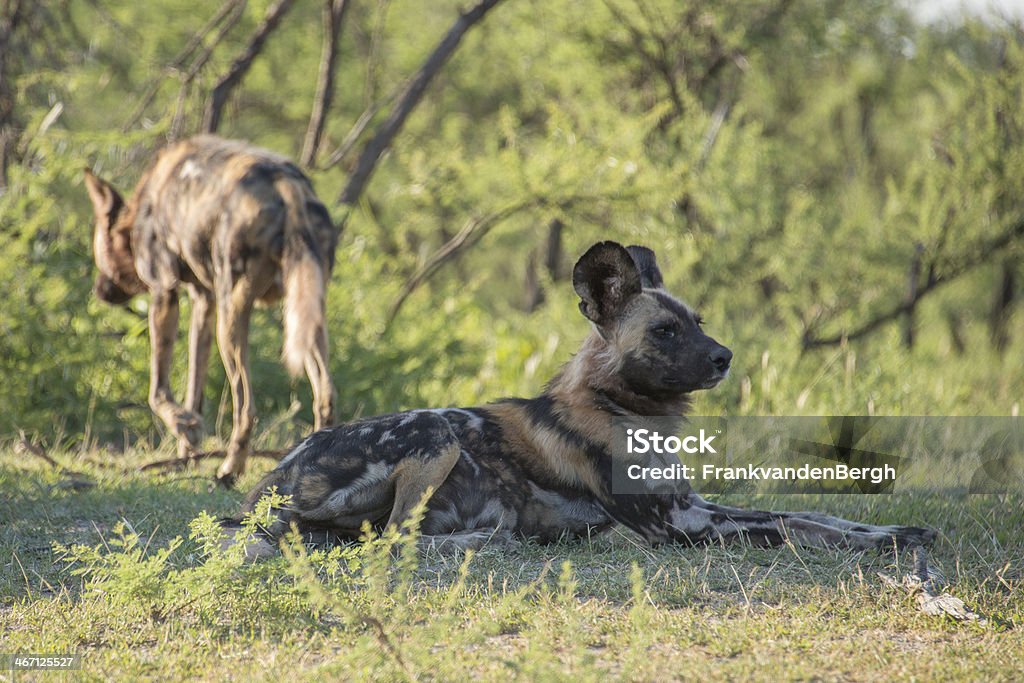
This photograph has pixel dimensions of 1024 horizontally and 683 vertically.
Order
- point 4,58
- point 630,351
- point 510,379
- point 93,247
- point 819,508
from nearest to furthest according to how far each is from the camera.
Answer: point 630,351, point 819,508, point 93,247, point 4,58, point 510,379

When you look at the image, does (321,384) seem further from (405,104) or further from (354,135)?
(354,135)

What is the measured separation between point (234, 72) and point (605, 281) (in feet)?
17.3

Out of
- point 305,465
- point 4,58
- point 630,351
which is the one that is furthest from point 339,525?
point 4,58

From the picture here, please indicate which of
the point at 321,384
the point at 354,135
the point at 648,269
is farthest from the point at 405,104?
the point at 648,269

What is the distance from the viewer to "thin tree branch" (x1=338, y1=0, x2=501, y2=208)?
8883 mm

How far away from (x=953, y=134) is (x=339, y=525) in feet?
34.9

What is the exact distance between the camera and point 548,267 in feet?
51.5

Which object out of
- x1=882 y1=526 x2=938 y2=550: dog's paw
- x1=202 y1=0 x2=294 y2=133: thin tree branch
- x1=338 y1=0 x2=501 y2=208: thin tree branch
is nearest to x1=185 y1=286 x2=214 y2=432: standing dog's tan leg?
x1=338 y1=0 x2=501 y2=208: thin tree branch

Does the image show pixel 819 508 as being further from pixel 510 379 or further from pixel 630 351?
pixel 510 379

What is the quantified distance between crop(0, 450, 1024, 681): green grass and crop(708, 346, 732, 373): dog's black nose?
74 cm

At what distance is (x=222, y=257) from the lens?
622 centimetres

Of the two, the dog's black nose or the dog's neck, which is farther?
the dog's neck

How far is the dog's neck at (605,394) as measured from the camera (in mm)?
4688

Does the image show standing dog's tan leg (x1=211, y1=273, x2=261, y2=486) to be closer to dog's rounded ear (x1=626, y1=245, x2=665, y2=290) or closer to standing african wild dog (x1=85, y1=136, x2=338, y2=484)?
standing african wild dog (x1=85, y1=136, x2=338, y2=484)
